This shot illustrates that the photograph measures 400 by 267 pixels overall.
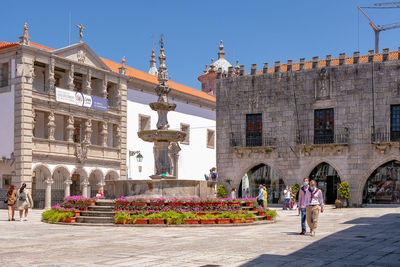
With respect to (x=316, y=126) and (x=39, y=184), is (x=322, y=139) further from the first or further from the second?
(x=39, y=184)

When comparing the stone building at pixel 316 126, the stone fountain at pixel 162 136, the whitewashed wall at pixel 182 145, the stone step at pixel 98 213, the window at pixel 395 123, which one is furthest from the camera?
the whitewashed wall at pixel 182 145

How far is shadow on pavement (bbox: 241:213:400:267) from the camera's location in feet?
28.7

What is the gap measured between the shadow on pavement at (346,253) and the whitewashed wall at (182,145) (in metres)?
28.5

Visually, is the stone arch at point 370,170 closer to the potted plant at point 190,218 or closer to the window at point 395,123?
the window at point 395,123

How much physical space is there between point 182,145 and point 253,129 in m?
12.8

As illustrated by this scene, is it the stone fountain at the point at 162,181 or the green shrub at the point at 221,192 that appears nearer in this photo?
the stone fountain at the point at 162,181

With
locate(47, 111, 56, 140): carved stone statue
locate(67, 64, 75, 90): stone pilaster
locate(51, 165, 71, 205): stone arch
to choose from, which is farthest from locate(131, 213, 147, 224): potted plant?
locate(67, 64, 75, 90): stone pilaster

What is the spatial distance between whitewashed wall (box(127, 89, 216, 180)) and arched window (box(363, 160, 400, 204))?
1776cm

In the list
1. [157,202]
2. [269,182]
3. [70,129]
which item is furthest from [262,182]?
[157,202]

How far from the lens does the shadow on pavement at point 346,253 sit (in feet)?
28.7

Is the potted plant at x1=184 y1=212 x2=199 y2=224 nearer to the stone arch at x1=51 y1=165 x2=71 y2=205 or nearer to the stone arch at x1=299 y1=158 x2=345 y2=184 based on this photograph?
the stone arch at x1=299 y1=158 x2=345 y2=184

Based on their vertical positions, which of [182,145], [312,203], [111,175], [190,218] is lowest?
[190,218]

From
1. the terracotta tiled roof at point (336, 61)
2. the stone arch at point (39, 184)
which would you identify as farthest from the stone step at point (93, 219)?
the terracotta tiled roof at point (336, 61)

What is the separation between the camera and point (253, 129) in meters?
34.2
